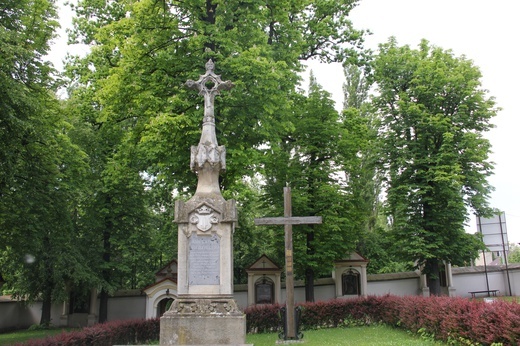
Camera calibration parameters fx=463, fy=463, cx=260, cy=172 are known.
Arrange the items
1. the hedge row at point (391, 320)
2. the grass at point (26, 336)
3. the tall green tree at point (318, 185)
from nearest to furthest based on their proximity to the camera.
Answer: the hedge row at point (391, 320)
the grass at point (26, 336)
the tall green tree at point (318, 185)

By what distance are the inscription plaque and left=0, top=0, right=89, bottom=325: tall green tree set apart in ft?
18.1

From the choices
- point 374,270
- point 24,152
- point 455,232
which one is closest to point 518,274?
point 374,270

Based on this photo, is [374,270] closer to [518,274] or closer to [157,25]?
[518,274]

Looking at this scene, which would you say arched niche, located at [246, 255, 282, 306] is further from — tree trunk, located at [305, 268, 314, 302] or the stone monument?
the stone monument

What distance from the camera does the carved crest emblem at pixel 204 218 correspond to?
10.2 meters

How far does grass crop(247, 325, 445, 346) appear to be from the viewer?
A: 12.0 m

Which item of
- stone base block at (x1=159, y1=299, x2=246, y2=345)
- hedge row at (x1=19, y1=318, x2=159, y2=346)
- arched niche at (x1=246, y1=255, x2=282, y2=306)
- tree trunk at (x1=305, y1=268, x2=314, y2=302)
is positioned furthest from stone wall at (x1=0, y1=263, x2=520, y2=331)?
stone base block at (x1=159, y1=299, x2=246, y2=345)

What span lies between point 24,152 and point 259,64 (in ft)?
23.8

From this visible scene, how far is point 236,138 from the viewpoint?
15602mm

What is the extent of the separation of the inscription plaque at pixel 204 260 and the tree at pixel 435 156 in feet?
46.6

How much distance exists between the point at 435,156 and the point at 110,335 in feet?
55.3

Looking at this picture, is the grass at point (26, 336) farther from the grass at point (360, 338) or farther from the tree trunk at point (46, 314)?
the grass at point (360, 338)

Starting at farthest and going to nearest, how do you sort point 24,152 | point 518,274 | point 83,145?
point 518,274 < point 83,145 < point 24,152

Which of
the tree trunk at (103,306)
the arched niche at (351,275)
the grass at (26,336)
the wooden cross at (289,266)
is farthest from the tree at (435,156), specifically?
the grass at (26,336)
